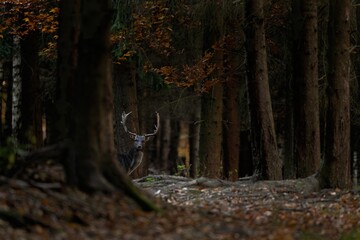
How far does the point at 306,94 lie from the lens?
57.5 feet

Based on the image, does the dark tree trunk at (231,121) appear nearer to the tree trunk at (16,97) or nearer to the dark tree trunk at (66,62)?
the tree trunk at (16,97)

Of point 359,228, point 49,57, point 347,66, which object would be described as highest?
point 49,57

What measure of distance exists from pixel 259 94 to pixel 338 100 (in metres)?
2.04

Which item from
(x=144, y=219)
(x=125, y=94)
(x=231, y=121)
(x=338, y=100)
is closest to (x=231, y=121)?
(x=231, y=121)

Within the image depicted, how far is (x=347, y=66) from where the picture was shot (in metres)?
15.4

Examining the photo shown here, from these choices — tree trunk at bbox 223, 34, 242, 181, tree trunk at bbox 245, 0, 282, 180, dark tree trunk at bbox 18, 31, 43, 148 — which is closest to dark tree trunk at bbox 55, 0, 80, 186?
tree trunk at bbox 245, 0, 282, 180

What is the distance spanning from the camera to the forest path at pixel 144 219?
924cm

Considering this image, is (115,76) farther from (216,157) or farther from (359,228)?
(359,228)

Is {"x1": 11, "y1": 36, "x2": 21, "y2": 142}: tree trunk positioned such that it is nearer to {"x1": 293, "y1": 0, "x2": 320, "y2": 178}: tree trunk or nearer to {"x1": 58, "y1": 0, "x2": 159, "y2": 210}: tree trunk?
{"x1": 293, "y1": 0, "x2": 320, "y2": 178}: tree trunk

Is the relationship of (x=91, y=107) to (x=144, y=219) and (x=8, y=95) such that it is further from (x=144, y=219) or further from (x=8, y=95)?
(x=8, y=95)

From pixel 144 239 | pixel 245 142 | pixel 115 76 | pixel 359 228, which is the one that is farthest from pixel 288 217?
pixel 245 142

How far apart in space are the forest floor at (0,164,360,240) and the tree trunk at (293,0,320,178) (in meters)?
3.89

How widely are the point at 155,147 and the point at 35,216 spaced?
36528 millimetres

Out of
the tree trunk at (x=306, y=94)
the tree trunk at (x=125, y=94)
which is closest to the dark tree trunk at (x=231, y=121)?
the tree trunk at (x=125, y=94)
